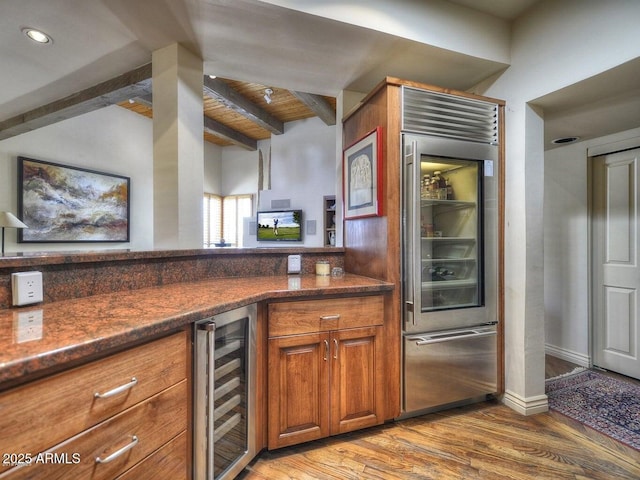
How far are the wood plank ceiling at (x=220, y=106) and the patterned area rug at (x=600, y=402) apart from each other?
12.9ft

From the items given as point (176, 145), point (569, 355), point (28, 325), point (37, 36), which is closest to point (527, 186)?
point (569, 355)

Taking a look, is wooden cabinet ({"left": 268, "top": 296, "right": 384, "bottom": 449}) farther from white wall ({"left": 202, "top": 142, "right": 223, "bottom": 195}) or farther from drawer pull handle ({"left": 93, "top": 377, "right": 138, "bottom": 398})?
white wall ({"left": 202, "top": 142, "right": 223, "bottom": 195})

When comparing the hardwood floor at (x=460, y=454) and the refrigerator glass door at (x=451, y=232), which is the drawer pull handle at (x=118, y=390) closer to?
the hardwood floor at (x=460, y=454)

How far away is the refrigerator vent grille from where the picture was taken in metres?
1.83

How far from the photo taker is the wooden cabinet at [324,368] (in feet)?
5.04

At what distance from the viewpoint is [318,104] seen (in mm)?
4699

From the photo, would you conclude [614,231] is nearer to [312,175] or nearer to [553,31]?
[553,31]

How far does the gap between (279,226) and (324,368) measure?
4918 mm

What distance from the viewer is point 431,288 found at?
1914 mm

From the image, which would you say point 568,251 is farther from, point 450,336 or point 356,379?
point 356,379

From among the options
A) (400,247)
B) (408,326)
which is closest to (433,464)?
(408,326)

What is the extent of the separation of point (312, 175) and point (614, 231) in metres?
4.58

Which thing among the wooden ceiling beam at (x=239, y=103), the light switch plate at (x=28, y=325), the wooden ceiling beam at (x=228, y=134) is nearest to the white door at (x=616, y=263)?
the light switch plate at (x=28, y=325)

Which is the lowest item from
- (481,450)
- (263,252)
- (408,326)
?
(481,450)
